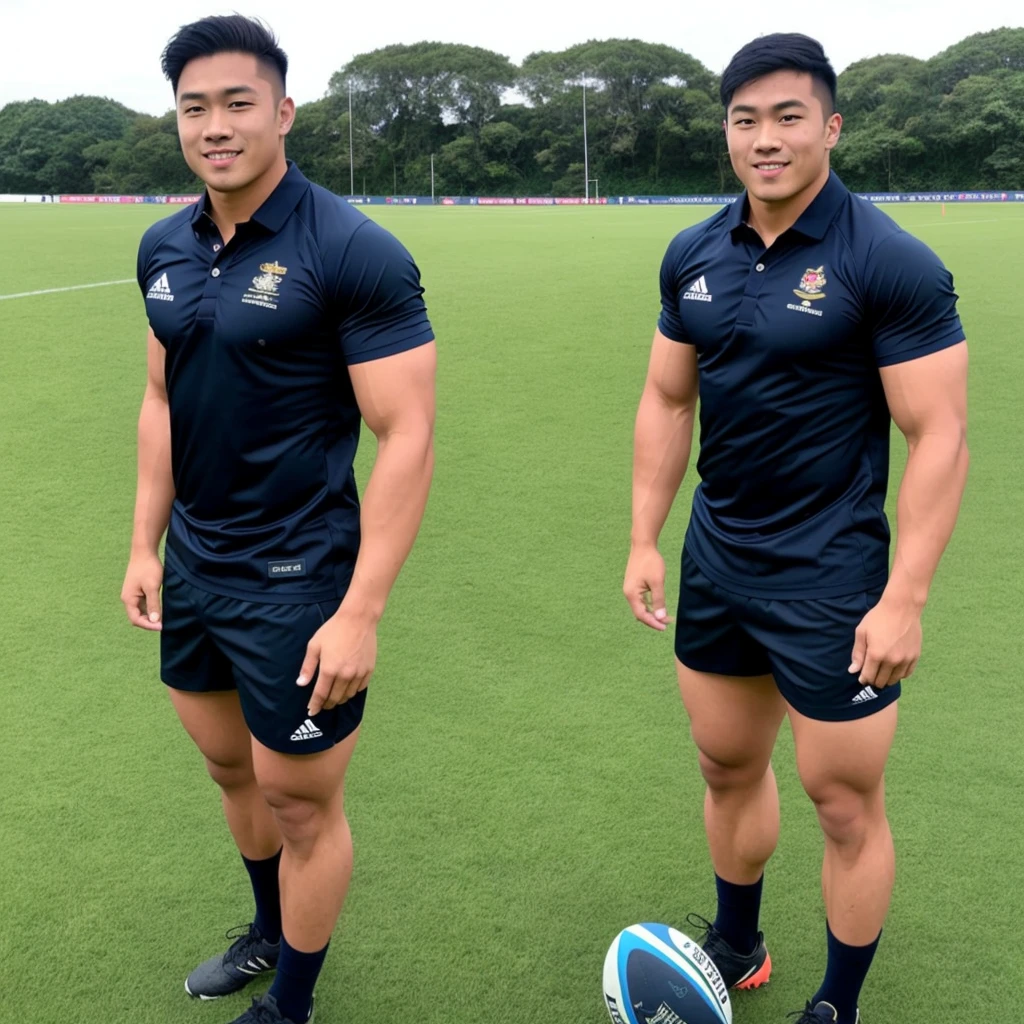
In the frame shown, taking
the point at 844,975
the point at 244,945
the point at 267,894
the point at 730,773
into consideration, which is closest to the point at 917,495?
the point at 730,773

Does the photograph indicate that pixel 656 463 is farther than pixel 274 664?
Yes

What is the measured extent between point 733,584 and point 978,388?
7.43 metres

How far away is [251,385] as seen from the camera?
7.64ft

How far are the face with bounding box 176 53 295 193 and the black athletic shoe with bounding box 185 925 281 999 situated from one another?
2.02 meters

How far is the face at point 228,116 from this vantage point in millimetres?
2252

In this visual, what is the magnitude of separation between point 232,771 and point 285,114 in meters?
1.61

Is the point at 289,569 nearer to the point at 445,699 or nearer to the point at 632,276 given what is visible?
the point at 445,699

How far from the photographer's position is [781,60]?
2.30 m

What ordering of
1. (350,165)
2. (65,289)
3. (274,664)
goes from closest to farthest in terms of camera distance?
(274,664), (65,289), (350,165)

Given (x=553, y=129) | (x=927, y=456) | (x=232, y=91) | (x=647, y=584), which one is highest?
(x=553, y=129)

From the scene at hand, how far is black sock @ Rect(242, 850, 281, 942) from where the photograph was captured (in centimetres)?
296

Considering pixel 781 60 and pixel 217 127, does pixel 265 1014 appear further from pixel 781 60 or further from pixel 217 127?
pixel 781 60

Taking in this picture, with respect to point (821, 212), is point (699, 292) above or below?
below

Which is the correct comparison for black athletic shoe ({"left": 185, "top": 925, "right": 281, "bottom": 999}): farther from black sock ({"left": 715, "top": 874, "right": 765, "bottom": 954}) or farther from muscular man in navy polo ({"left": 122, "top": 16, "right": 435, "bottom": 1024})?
black sock ({"left": 715, "top": 874, "right": 765, "bottom": 954})
